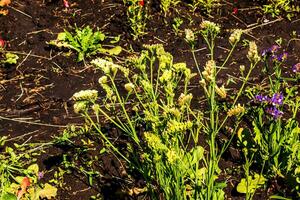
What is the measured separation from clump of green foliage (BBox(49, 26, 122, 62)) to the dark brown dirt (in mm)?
85

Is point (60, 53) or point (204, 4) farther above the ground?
point (204, 4)

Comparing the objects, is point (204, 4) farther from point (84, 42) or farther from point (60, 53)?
point (60, 53)

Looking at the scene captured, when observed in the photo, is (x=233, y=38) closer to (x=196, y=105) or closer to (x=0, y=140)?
(x=196, y=105)

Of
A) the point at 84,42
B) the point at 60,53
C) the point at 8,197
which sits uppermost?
the point at 84,42

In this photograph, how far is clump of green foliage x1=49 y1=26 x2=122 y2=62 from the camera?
377cm

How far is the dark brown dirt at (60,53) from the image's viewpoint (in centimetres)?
312

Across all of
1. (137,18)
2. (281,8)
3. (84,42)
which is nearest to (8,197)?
(84,42)

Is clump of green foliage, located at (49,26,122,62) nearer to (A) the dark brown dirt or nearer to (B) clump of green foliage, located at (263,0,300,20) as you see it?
(A) the dark brown dirt

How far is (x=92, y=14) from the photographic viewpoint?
167 inches

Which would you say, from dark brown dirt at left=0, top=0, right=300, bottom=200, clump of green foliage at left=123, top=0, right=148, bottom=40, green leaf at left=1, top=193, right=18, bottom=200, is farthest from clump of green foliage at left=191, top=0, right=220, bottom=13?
green leaf at left=1, top=193, right=18, bottom=200

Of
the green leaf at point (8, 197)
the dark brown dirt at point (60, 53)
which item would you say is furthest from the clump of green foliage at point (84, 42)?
the green leaf at point (8, 197)

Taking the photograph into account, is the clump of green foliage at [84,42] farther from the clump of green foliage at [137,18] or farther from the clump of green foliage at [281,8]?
the clump of green foliage at [281,8]

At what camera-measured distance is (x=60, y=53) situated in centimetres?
386

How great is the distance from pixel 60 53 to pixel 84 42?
0.25 meters
